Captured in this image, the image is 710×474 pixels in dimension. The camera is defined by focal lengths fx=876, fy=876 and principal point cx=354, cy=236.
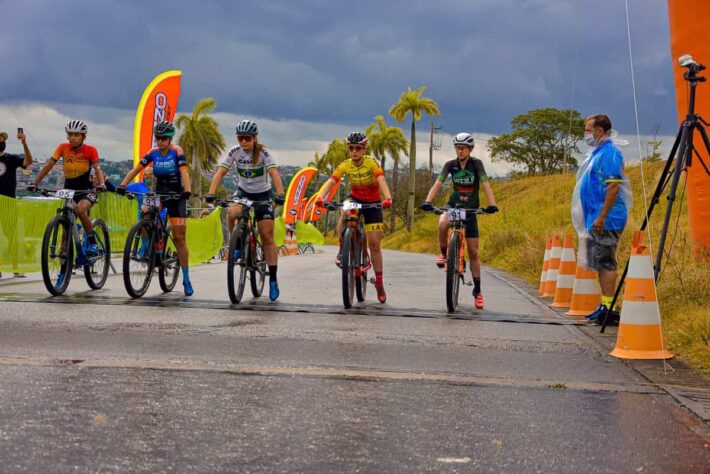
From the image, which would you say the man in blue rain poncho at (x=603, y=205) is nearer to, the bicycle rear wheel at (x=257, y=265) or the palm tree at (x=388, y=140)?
the bicycle rear wheel at (x=257, y=265)

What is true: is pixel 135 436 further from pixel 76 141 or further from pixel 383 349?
pixel 76 141

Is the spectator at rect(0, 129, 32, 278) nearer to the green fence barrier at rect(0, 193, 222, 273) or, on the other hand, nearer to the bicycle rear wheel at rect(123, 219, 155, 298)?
the green fence barrier at rect(0, 193, 222, 273)

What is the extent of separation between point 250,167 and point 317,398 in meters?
5.71

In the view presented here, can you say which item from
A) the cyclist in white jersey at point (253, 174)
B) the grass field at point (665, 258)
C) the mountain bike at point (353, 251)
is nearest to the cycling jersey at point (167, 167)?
the cyclist in white jersey at point (253, 174)

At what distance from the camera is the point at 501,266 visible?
75.0 ft

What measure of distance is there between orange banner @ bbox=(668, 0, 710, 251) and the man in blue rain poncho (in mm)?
2339

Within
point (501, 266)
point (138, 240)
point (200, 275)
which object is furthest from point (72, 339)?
point (501, 266)

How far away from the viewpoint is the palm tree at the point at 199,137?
6988 cm

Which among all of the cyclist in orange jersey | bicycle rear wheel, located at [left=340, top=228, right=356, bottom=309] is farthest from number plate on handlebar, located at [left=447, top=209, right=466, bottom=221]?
the cyclist in orange jersey

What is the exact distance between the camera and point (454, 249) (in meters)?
9.86

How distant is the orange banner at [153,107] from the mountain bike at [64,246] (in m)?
11.7

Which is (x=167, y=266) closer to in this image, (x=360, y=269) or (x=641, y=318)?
(x=360, y=269)

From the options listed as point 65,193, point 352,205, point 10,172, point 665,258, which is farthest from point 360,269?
point 10,172

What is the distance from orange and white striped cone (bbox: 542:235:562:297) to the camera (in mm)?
12469
